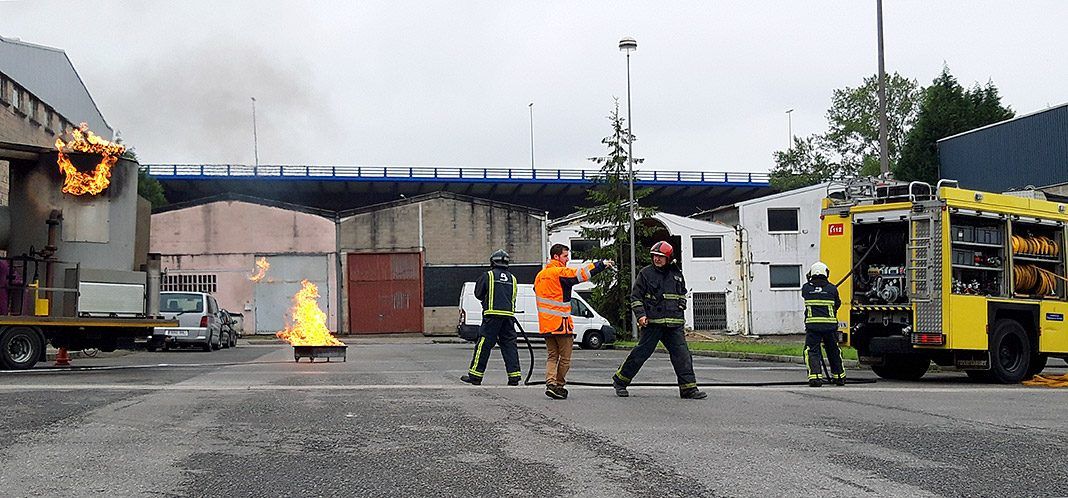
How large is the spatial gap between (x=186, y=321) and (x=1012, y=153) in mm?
32379

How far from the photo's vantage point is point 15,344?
15.7m

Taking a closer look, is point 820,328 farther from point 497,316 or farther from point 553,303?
point 497,316

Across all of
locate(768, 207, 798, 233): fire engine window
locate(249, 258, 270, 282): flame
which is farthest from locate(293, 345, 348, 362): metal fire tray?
locate(768, 207, 798, 233): fire engine window

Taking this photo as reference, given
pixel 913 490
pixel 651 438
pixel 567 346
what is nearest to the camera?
pixel 913 490

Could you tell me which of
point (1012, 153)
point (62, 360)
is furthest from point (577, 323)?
point (1012, 153)

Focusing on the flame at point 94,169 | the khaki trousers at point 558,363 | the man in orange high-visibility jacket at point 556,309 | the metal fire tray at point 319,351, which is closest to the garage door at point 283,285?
the metal fire tray at point 319,351

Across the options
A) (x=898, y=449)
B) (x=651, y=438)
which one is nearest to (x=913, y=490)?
(x=898, y=449)

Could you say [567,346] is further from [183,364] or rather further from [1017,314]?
[183,364]

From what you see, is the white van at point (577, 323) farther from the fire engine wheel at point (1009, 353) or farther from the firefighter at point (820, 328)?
the firefighter at point (820, 328)

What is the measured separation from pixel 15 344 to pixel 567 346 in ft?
31.0

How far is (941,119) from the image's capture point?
4659 centimetres

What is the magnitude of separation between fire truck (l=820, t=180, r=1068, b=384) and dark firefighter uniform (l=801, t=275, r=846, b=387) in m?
1.30

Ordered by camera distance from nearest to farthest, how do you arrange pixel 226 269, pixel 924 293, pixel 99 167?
pixel 924 293 → pixel 99 167 → pixel 226 269

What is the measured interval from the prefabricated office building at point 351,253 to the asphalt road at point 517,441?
32811 mm
